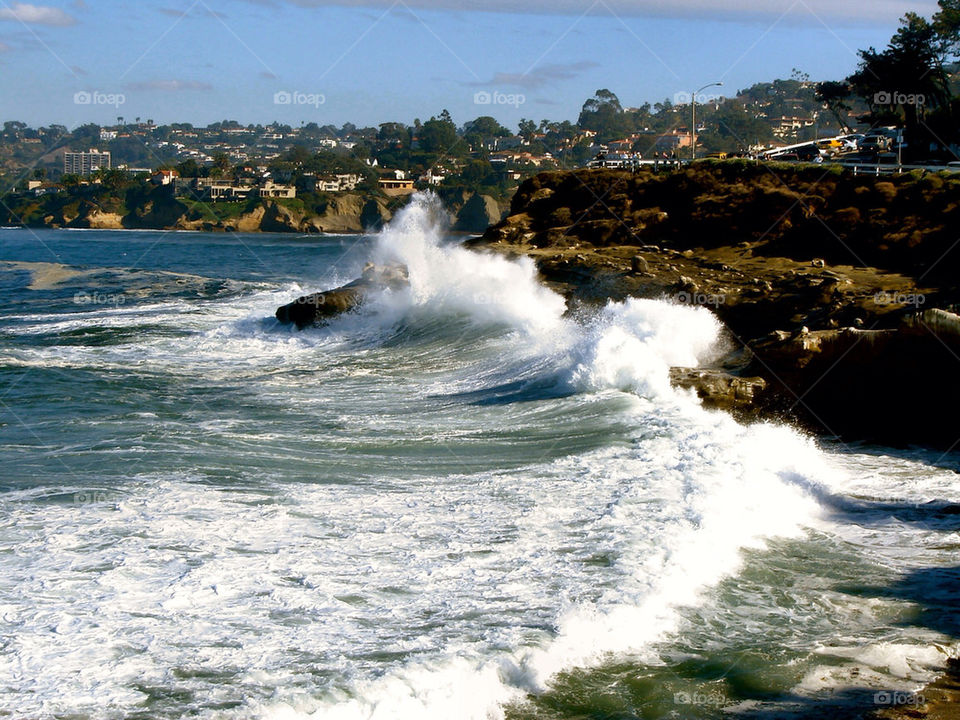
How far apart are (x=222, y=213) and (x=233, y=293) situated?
91.2 m

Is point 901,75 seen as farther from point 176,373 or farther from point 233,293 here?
point 176,373

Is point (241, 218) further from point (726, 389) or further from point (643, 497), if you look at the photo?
point (643, 497)

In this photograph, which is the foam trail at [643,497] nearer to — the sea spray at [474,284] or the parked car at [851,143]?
the sea spray at [474,284]

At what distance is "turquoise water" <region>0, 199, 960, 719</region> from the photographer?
7.54m

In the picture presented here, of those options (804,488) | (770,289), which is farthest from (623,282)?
(804,488)

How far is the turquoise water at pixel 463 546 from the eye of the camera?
754 centimetres

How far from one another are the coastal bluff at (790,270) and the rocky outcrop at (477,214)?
76.9 metres

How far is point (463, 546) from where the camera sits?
1020 cm

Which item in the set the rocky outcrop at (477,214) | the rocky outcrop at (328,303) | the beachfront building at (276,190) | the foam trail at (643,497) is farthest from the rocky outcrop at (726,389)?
the beachfront building at (276,190)

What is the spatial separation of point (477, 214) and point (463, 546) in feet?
345

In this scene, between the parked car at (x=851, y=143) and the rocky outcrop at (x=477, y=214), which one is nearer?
the parked car at (x=851, y=143)

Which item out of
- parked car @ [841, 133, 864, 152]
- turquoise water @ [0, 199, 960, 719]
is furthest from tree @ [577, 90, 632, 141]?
turquoise water @ [0, 199, 960, 719]

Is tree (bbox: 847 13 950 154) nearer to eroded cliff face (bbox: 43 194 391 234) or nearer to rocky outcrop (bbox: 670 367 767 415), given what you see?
rocky outcrop (bbox: 670 367 767 415)

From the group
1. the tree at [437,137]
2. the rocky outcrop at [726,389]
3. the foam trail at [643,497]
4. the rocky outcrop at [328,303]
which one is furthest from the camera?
the tree at [437,137]
